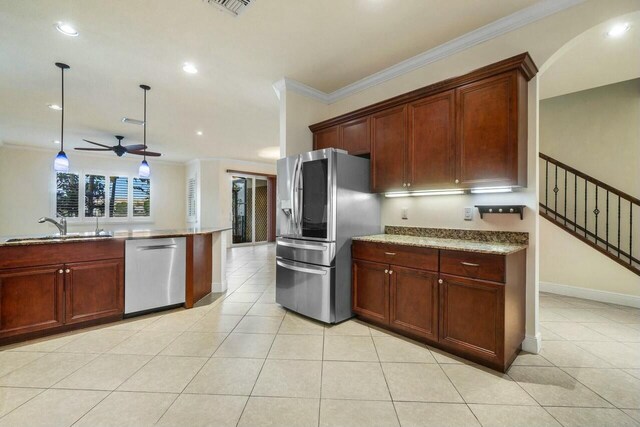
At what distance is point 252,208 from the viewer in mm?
9297

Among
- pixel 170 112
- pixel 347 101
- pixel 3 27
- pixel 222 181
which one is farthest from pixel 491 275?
pixel 222 181

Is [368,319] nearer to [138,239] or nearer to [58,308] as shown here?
[138,239]

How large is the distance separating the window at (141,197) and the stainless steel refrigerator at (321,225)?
7381 mm

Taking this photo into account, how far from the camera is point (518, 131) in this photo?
6.84 feet

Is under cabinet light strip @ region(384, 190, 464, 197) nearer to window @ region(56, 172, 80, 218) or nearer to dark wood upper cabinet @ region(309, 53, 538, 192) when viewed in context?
dark wood upper cabinet @ region(309, 53, 538, 192)

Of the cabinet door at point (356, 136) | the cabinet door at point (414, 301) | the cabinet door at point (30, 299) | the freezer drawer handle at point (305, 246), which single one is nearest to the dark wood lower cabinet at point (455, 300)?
the cabinet door at point (414, 301)

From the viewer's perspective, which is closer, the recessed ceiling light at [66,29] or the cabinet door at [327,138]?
the recessed ceiling light at [66,29]

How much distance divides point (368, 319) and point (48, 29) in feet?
13.7

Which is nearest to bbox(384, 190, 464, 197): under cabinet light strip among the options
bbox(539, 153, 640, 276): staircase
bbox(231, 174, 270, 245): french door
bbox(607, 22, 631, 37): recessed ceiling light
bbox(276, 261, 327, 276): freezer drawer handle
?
bbox(276, 261, 327, 276): freezer drawer handle

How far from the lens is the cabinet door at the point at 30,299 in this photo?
2.36m

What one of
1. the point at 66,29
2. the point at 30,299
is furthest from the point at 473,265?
the point at 66,29

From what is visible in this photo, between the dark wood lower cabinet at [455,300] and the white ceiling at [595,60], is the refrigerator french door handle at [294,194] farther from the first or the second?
the white ceiling at [595,60]

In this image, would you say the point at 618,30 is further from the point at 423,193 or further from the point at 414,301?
the point at 414,301

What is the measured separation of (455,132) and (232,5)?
219 cm
